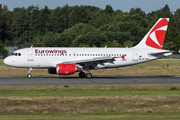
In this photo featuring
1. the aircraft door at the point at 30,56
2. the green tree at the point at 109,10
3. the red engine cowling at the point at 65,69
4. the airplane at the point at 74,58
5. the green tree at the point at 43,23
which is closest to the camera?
the red engine cowling at the point at 65,69

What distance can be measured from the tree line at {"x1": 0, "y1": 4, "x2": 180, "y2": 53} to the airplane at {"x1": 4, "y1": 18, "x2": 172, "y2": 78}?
57.3m

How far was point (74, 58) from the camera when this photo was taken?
36688mm

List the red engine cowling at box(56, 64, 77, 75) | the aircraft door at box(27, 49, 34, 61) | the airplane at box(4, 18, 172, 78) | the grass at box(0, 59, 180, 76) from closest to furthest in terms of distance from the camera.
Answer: the red engine cowling at box(56, 64, 77, 75)
the airplane at box(4, 18, 172, 78)
the aircraft door at box(27, 49, 34, 61)
the grass at box(0, 59, 180, 76)

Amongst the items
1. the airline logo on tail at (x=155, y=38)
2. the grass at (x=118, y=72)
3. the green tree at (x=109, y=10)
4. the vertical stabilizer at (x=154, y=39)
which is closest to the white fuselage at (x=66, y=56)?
the vertical stabilizer at (x=154, y=39)

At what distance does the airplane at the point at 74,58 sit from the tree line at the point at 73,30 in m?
57.3

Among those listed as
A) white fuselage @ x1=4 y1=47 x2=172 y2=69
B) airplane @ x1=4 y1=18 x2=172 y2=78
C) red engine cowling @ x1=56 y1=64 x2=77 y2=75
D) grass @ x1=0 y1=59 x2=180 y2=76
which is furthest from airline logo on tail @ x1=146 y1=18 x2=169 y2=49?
red engine cowling @ x1=56 y1=64 x2=77 y2=75

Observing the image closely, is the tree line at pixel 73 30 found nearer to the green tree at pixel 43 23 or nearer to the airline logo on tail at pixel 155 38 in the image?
the green tree at pixel 43 23

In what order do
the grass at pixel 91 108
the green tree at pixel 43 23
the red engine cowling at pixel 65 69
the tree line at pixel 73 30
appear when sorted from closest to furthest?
the grass at pixel 91 108, the red engine cowling at pixel 65 69, the tree line at pixel 73 30, the green tree at pixel 43 23

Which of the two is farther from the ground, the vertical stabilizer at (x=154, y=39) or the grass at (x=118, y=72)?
the vertical stabilizer at (x=154, y=39)

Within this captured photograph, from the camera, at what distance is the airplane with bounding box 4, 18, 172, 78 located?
35.2m

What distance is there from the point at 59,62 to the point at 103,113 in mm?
21975

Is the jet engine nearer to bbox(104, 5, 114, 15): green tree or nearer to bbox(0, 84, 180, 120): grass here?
bbox(0, 84, 180, 120): grass

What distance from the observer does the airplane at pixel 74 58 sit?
35188 millimetres

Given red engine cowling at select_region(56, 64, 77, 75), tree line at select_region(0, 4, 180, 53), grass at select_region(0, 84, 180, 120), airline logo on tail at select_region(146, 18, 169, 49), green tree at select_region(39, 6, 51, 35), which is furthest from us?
green tree at select_region(39, 6, 51, 35)
